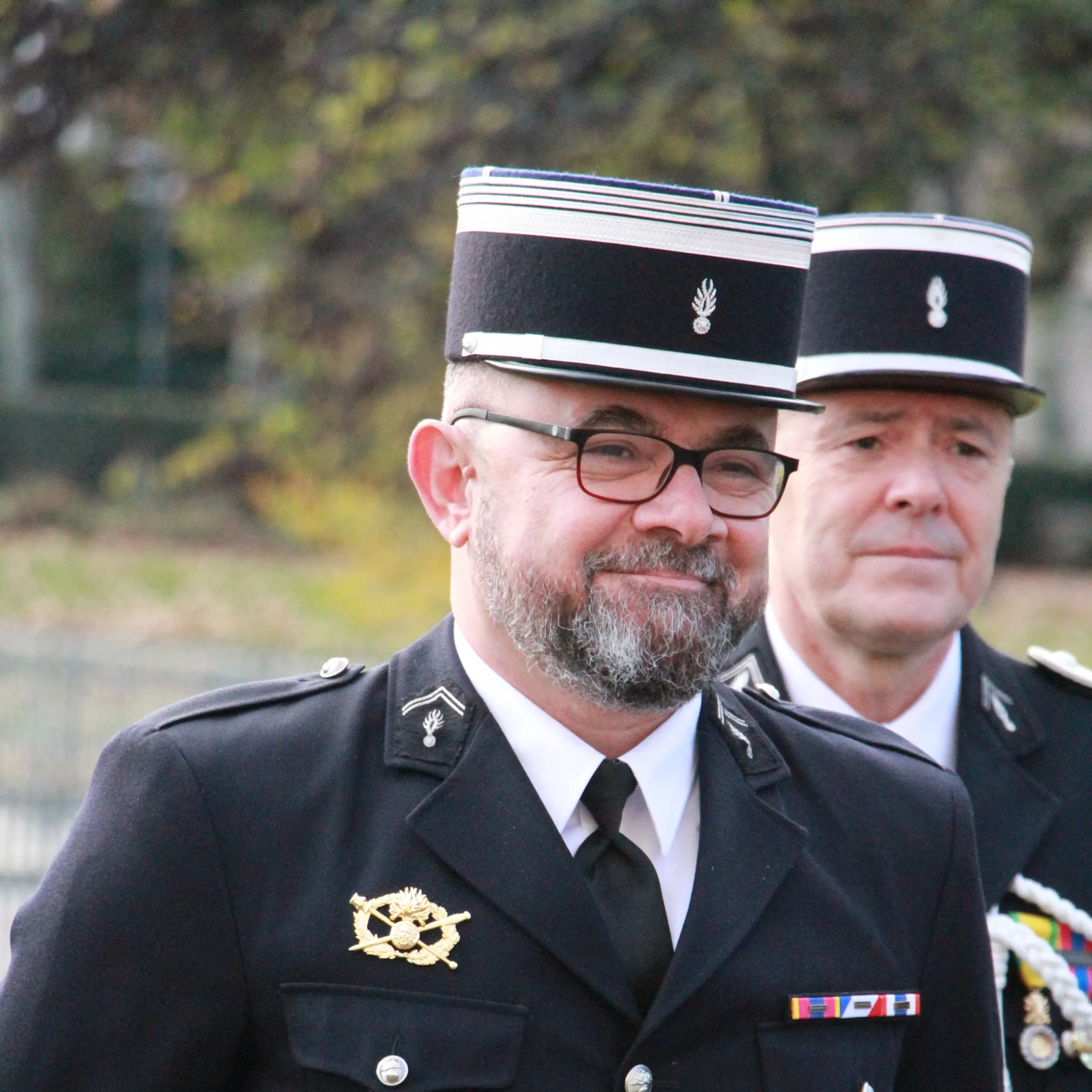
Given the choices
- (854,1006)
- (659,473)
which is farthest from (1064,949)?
(659,473)

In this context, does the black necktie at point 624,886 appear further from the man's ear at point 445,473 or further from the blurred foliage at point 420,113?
the blurred foliage at point 420,113

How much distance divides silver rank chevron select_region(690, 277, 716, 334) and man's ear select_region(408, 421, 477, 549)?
371mm

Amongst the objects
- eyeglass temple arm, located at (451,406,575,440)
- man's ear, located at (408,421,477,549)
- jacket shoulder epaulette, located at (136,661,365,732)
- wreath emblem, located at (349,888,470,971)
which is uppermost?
eyeglass temple arm, located at (451,406,575,440)

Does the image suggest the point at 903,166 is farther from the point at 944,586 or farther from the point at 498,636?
the point at 498,636

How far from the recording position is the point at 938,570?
3.12 meters

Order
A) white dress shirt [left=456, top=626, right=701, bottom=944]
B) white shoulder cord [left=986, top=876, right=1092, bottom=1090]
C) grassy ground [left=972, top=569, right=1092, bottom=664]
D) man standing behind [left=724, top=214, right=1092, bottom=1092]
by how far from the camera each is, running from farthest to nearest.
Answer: grassy ground [left=972, top=569, right=1092, bottom=664] → man standing behind [left=724, top=214, right=1092, bottom=1092] → white shoulder cord [left=986, top=876, right=1092, bottom=1090] → white dress shirt [left=456, top=626, right=701, bottom=944]

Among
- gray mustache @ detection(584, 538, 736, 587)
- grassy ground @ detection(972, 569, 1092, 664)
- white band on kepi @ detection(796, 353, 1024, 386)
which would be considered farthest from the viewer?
grassy ground @ detection(972, 569, 1092, 664)

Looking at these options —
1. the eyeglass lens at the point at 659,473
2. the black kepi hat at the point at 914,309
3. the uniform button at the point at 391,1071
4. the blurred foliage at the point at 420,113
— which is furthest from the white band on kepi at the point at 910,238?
the blurred foliage at the point at 420,113

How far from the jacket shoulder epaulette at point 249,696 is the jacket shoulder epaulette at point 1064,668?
60.0 inches

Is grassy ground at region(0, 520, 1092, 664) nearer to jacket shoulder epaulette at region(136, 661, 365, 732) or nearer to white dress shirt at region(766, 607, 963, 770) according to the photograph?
white dress shirt at region(766, 607, 963, 770)

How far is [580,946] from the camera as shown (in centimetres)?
225

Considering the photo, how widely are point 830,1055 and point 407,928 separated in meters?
0.63

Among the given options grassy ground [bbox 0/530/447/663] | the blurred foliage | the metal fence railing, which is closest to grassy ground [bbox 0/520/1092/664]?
grassy ground [bbox 0/530/447/663]

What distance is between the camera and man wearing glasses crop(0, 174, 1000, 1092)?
7.23 ft
